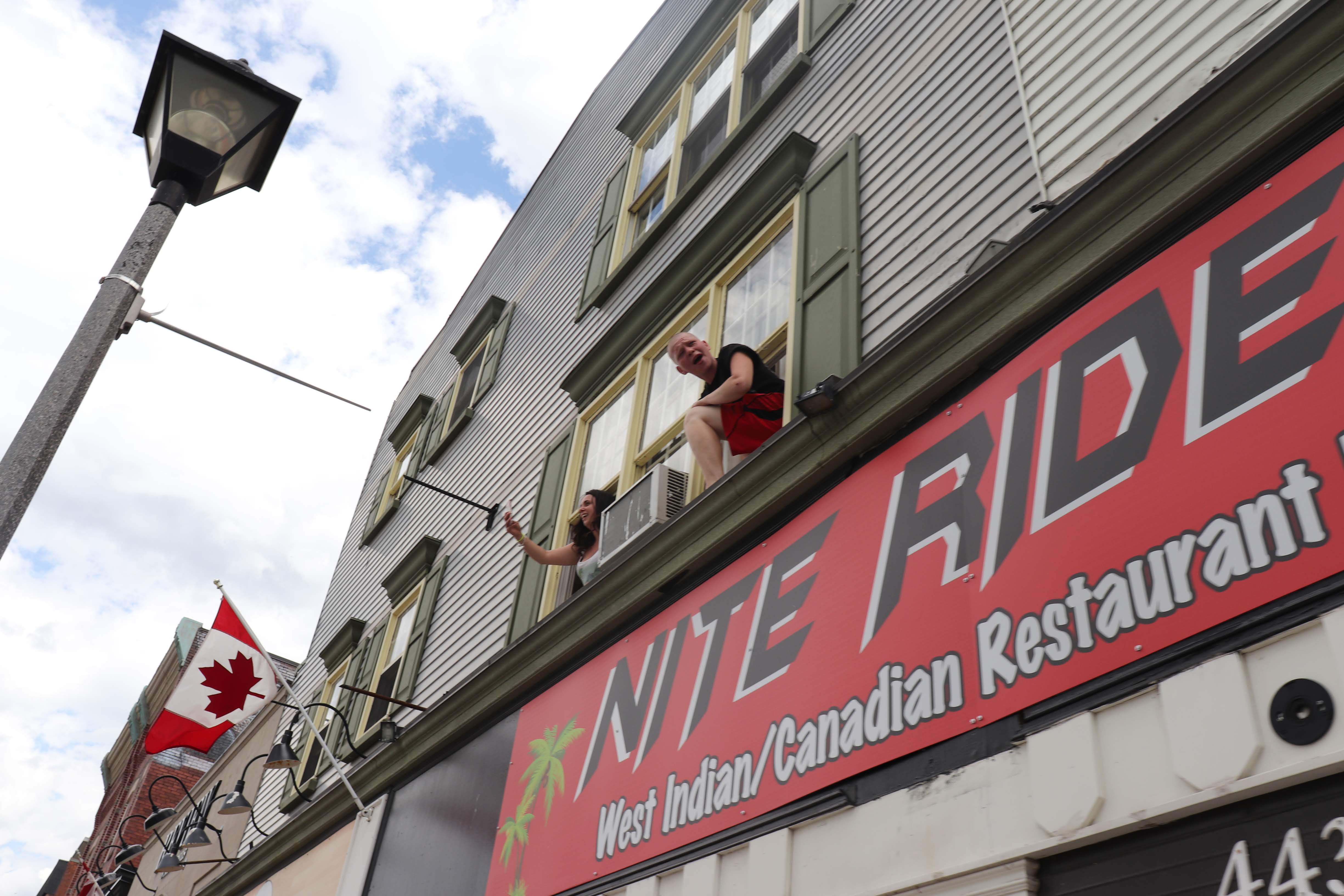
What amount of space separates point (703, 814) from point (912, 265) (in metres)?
3.05

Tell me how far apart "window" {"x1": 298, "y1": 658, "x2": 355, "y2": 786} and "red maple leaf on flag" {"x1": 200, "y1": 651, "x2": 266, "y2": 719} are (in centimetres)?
164

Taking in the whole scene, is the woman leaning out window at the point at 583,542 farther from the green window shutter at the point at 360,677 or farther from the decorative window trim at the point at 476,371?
the decorative window trim at the point at 476,371

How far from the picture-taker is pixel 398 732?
370 inches

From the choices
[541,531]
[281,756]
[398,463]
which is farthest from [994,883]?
[398,463]

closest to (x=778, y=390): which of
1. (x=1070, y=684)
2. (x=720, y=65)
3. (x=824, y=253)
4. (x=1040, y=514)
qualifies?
(x=824, y=253)

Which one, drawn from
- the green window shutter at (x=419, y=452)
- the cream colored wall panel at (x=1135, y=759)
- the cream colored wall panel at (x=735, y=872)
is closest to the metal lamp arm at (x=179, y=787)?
the green window shutter at (x=419, y=452)

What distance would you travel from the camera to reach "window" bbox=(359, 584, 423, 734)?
11.0m

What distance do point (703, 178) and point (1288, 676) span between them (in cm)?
677

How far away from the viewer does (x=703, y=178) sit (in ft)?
28.6

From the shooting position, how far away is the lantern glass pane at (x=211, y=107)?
436 cm

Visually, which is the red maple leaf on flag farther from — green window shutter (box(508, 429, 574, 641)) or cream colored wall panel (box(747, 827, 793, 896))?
cream colored wall panel (box(747, 827, 793, 896))

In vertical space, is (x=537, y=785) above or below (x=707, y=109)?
below

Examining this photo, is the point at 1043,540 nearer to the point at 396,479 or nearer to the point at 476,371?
the point at 476,371

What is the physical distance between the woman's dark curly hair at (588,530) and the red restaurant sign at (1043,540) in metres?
2.22
